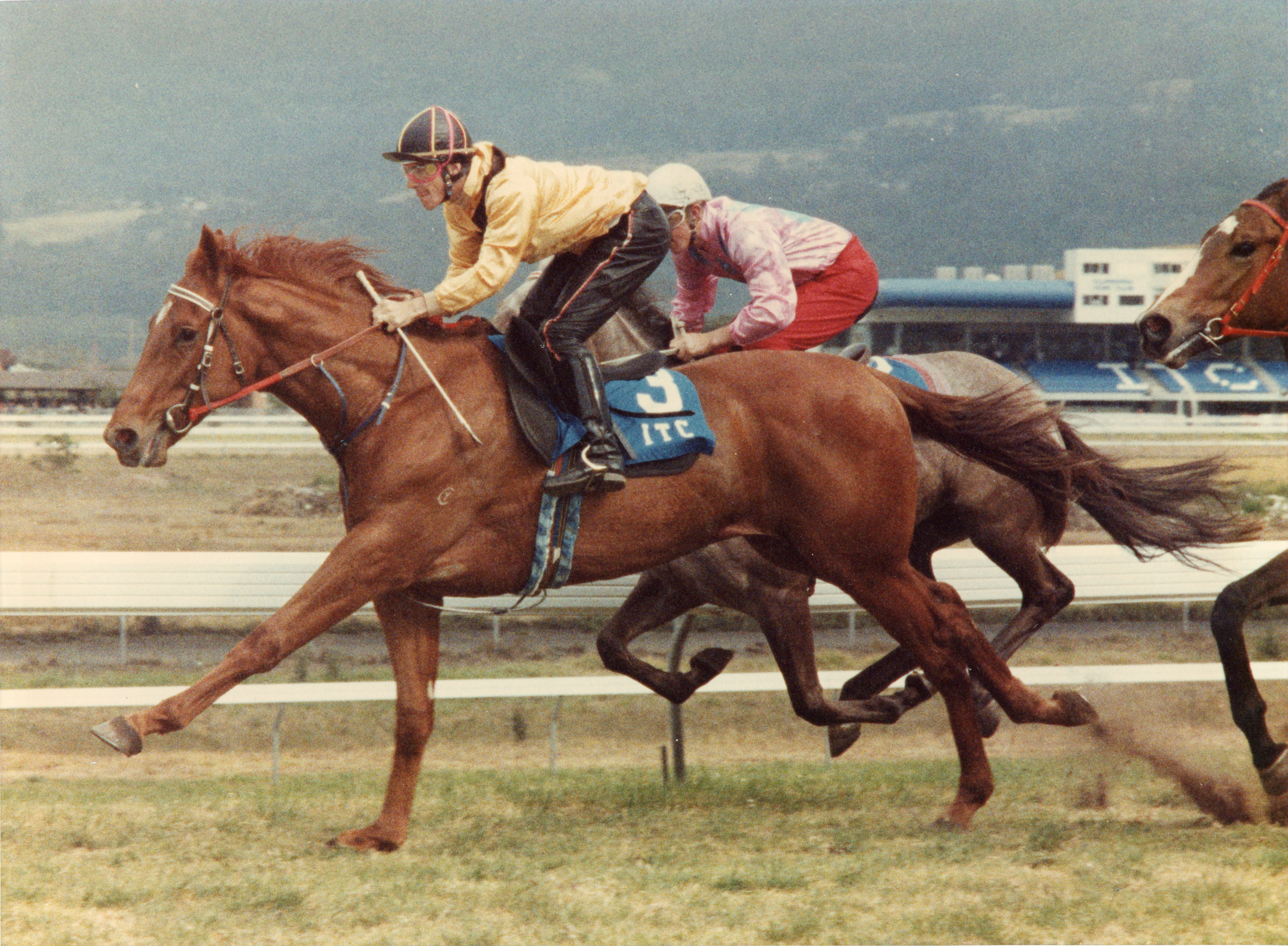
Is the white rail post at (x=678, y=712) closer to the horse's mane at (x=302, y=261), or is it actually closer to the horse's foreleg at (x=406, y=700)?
the horse's foreleg at (x=406, y=700)

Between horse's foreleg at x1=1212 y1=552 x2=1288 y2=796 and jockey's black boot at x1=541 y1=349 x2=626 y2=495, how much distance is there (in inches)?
76.6

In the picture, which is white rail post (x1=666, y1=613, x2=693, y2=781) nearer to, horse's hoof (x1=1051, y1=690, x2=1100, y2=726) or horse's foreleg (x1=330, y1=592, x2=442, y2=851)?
horse's foreleg (x1=330, y1=592, x2=442, y2=851)

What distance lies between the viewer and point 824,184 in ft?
81.4

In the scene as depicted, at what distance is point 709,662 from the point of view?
4.58 metres

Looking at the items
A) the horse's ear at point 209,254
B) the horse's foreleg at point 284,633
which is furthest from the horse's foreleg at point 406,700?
the horse's ear at point 209,254

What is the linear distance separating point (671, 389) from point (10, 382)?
12496mm

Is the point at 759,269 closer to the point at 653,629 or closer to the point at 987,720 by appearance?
the point at 653,629

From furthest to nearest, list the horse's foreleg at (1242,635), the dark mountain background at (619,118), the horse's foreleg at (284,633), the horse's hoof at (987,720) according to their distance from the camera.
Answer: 1. the dark mountain background at (619,118)
2. the horse's hoof at (987,720)
3. the horse's foreleg at (1242,635)
4. the horse's foreleg at (284,633)

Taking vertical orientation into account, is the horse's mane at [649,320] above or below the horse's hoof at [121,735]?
above

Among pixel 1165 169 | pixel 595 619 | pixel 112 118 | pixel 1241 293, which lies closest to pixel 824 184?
pixel 1165 169

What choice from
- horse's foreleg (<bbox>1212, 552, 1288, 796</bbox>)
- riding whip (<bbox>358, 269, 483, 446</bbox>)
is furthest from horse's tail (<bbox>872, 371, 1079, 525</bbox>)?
riding whip (<bbox>358, 269, 483, 446</bbox>)

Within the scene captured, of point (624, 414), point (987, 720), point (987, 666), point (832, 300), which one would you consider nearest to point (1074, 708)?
point (987, 666)

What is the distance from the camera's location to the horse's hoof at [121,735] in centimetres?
291

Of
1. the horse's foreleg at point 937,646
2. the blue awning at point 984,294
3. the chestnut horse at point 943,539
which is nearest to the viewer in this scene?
the horse's foreleg at point 937,646
